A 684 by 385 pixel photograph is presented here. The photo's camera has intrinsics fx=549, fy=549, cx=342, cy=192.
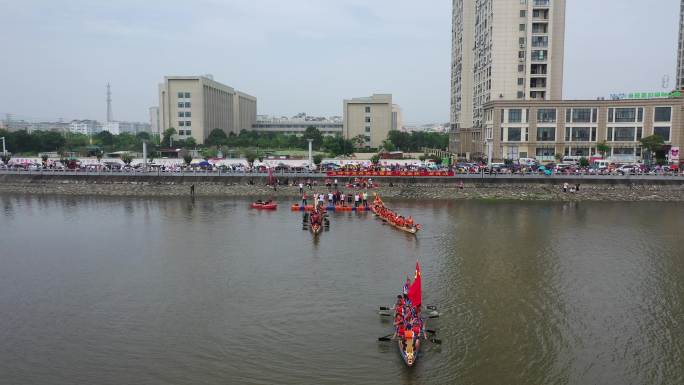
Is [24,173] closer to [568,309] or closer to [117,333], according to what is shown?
[117,333]

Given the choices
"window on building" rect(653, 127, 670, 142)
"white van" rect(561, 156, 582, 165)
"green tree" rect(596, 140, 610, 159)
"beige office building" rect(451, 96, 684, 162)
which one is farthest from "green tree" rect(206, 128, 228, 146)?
"window on building" rect(653, 127, 670, 142)

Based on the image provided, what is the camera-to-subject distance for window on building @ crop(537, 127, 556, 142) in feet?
221

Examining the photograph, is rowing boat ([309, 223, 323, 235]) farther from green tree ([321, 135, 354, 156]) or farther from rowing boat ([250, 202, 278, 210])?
green tree ([321, 135, 354, 156])

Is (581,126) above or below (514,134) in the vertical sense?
above

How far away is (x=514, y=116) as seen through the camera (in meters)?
68.3

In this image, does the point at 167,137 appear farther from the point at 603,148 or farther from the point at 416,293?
the point at 416,293

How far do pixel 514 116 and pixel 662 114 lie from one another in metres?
16.5

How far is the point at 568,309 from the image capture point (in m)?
20.2

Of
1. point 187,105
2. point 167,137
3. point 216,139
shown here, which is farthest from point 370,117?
point 167,137

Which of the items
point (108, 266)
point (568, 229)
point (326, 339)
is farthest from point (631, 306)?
point (108, 266)

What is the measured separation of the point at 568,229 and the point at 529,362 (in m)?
21.8

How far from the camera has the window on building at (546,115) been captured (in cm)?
6706

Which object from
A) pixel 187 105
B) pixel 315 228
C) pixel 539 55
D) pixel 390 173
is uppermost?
pixel 539 55

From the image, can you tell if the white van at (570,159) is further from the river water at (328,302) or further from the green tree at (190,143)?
the green tree at (190,143)
